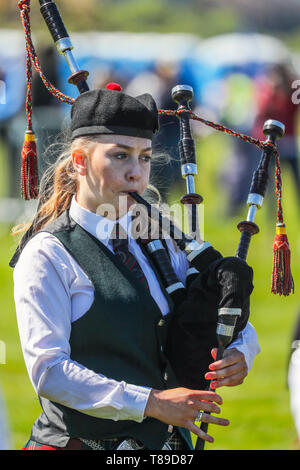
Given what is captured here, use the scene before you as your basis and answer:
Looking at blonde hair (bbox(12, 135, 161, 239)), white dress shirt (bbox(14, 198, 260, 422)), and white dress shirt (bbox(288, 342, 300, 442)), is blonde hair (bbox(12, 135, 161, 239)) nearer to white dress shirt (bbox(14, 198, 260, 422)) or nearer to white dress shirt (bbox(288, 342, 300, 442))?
white dress shirt (bbox(14, 198, 260, 422))

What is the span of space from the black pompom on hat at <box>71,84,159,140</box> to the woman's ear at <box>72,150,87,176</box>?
0.17 feet

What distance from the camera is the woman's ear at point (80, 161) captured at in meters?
2.60

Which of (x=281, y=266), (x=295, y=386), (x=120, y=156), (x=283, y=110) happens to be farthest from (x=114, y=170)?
(x=283, y=110)

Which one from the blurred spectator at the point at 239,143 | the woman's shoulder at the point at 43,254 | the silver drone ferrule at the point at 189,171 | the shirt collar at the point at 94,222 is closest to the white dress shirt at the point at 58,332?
the woman's shoulder at the point at 43,254

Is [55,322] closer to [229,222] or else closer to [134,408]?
[134,408]

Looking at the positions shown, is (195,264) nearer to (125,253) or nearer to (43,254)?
(125,253)

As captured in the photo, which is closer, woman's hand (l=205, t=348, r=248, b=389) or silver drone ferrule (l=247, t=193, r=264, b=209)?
woman's hand (l=205, t=348, r=248, b=389)

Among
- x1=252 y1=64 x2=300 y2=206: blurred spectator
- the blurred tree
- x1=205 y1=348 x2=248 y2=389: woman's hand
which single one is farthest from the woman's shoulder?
the blurred tree

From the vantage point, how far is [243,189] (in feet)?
39.4

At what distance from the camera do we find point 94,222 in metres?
2.60

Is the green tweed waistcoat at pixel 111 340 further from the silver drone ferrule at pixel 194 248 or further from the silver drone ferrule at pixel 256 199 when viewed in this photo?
the silver drone ferrule at pixel 256 199

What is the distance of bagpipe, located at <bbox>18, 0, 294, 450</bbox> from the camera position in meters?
2.52

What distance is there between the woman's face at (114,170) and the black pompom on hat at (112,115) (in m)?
0.03
